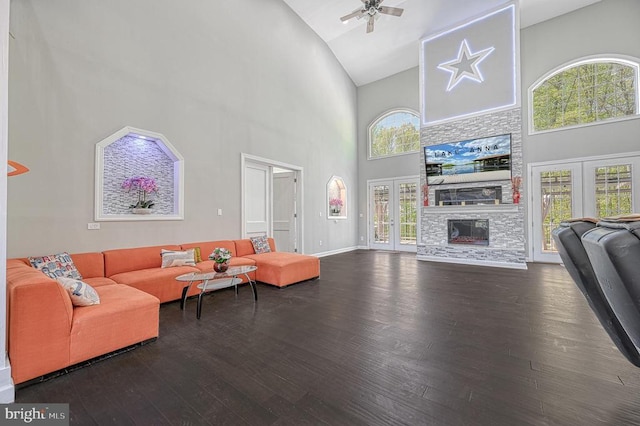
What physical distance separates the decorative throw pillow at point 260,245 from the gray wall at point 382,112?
4584mm

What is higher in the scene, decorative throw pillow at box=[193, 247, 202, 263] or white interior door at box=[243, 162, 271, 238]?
white interior door at box=[243, 162, 271, 238]

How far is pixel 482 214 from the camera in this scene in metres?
6.47

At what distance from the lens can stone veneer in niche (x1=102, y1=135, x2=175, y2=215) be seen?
392 cm

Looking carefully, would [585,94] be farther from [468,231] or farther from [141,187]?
[141,187]

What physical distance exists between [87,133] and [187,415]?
3805mm

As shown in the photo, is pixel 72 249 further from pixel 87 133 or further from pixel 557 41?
pixel 557 41

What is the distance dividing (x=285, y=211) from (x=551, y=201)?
20.5 ft

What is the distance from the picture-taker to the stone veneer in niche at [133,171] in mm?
3920

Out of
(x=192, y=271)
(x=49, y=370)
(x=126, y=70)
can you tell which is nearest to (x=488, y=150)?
(x=192, y=271)

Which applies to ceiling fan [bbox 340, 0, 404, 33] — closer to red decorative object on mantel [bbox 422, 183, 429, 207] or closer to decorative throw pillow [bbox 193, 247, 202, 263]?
red decorative object on mantel [bbox 422, 183, 429, 207]

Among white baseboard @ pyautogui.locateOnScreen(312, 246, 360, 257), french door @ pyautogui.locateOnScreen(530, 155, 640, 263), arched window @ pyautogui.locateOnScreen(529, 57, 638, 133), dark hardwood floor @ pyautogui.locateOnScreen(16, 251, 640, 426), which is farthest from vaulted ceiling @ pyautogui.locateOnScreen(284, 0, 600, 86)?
dark hardwood floor @ pyautogui.locateOnScreen(16, 251, 640, 426)

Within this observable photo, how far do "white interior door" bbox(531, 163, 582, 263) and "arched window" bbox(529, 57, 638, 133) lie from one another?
1025 mm

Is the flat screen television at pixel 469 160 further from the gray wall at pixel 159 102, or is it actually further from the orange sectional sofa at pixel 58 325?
the orange sectional sofa at pixel 58 325

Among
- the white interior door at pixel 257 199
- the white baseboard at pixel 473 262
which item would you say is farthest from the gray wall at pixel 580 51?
the white interior door at pixel 257 199
